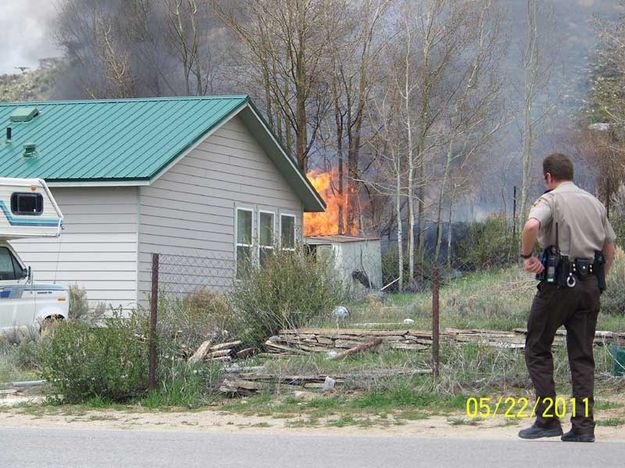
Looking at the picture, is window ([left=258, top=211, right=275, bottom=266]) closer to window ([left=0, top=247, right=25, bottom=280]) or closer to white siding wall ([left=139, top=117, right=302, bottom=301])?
white siding wall ([left=139, top=117, right=302, bottom=301])

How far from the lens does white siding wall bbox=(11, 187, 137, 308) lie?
20344 millimetres

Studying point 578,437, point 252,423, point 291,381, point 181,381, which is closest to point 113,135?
point 181,381

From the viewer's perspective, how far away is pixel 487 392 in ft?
37.7

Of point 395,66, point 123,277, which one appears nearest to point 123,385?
point 123,277

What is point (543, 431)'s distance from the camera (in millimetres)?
8773

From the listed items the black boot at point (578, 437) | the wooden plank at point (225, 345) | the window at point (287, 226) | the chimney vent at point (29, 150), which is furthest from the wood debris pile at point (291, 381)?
the window at point (287, 226)

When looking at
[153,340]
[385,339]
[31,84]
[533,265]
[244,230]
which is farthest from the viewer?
[31,84]

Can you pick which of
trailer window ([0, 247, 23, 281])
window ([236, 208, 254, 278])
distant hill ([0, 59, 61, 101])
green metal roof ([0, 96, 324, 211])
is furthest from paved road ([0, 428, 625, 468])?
distant hill ([0, 59, 61, 101])

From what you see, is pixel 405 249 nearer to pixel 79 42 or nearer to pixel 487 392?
pixel 79 42

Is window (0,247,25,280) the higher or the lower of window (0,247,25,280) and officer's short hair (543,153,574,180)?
the lower

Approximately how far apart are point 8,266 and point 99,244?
388 cm

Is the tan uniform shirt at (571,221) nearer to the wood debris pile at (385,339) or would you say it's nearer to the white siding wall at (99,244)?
the wood debris pile at (385,339)

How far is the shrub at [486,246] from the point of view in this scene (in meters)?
31.8
